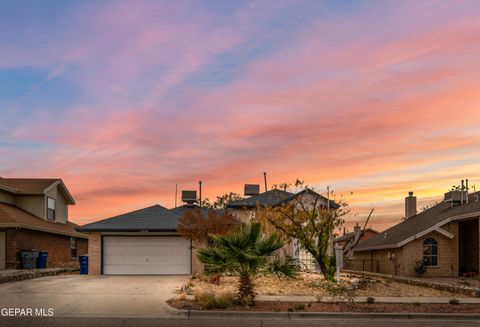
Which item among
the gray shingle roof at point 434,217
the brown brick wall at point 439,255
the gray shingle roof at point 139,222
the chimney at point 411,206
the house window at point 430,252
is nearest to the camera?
the gray shingle roof at point 139,222

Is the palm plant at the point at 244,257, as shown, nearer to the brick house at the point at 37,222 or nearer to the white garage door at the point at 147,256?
the white garage door at the point at 147,256

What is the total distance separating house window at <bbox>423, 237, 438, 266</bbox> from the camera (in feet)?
106

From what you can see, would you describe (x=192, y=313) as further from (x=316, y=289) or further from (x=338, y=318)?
(x=316, y=289)

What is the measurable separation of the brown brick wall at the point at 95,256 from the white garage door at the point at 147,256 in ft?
1.13

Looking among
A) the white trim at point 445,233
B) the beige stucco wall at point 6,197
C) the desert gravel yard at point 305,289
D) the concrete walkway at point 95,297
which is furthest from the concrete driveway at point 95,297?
the white trim at point 445,233

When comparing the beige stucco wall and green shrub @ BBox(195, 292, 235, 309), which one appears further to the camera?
the beige stucco wall

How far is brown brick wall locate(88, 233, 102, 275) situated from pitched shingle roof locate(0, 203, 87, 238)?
4.55 m

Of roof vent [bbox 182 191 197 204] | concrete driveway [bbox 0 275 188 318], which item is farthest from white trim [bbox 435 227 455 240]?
roof vent [bbox 182 191 197 204]

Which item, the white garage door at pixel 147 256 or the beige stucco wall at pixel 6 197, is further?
the beige stucco wall at pixel 6 197

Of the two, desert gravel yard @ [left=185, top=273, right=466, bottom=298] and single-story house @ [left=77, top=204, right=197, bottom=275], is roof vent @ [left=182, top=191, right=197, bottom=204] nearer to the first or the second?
single-story house @ [left=77, top=204, right=197, bottom=275]

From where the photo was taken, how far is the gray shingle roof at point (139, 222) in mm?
31438

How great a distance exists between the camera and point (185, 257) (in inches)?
1268

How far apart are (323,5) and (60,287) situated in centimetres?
1538

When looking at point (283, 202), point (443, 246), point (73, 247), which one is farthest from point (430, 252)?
point (73, 247)
